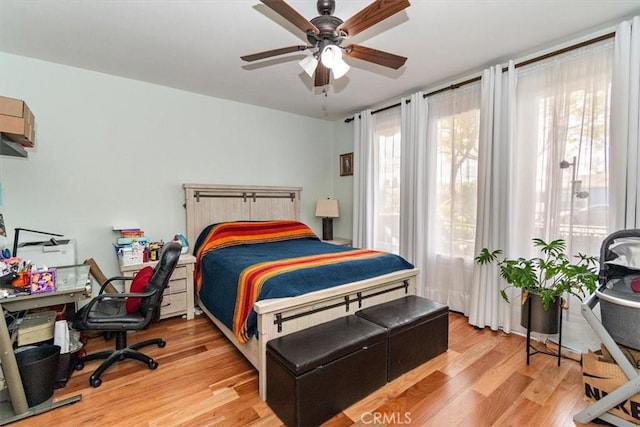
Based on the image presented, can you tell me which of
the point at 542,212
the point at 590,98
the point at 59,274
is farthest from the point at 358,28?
the point at 59,274

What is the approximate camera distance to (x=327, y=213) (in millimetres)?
4504

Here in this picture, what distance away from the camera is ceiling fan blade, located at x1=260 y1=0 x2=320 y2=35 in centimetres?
147

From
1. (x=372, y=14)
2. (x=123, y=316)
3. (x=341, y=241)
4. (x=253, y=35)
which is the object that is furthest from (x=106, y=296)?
(x=341, y=241)

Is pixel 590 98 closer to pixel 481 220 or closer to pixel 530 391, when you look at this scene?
pixel 481 220

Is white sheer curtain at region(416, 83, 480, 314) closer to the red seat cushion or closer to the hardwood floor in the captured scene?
the hardwood floor

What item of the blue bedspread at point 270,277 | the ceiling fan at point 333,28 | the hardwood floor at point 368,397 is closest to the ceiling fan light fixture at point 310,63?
the ceiling fan at point 333,28

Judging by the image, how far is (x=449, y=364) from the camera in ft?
7.64

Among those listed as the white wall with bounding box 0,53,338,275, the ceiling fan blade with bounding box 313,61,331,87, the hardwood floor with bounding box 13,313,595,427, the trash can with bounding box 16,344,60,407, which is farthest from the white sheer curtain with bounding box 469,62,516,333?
the trash can with bounding box 16,344,60,407

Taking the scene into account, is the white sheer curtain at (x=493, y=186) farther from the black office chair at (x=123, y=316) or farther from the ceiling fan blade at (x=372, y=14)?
the black office chair at (x=123, y=316)

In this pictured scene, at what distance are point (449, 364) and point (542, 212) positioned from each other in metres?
1.54

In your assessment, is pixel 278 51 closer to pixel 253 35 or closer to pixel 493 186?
pixel 253 35

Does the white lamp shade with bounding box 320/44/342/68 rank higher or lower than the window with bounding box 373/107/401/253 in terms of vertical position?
higher

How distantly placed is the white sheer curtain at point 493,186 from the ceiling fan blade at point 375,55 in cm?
137

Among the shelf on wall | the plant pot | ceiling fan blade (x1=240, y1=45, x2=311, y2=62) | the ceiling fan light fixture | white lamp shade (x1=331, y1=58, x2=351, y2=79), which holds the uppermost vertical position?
ceiling fan blade (x1=240, y1=45, x2=311, y2=62)
